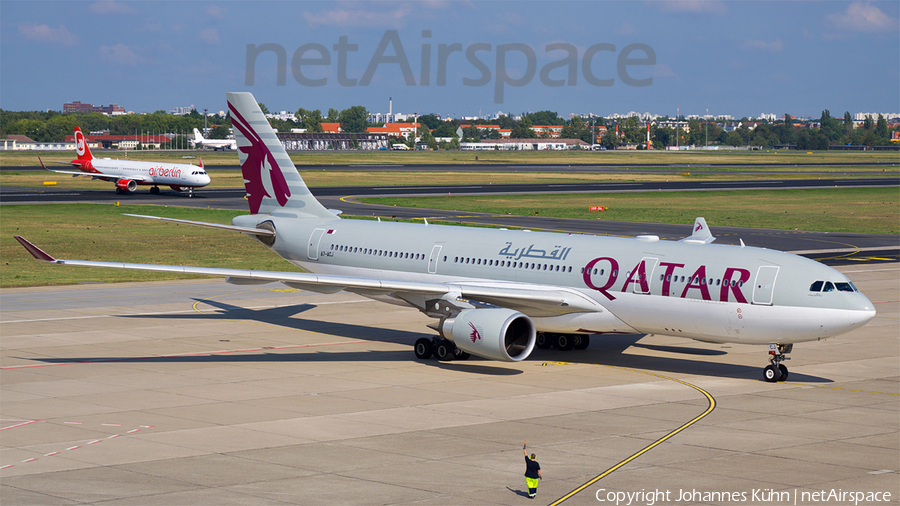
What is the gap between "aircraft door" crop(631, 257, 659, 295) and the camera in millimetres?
30000

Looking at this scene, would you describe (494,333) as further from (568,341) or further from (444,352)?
(568,341)

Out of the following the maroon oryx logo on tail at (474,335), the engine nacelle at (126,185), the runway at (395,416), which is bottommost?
the runway at (395,416)

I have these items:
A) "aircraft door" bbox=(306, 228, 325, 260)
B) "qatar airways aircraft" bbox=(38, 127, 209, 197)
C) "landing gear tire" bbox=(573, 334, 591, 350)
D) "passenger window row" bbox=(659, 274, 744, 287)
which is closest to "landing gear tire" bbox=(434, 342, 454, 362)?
"landing gear tire" bbox=(573, 334, 591, 350)

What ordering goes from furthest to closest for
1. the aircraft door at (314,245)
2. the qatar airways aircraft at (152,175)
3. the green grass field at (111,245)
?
the qatar airways aircraft at (152,175)
the green grass field at (111,245)
the aircraft door at (314,245)

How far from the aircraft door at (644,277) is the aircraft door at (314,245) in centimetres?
1379

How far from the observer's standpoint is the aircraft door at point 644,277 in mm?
30000

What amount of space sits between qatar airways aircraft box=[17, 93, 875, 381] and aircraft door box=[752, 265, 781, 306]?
3 cm

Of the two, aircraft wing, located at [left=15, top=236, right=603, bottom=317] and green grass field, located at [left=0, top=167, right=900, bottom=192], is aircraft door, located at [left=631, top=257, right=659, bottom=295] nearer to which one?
aircraft wing, located at [left=15, top=236, right=603, bottom=317]

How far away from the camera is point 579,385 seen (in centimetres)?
2909

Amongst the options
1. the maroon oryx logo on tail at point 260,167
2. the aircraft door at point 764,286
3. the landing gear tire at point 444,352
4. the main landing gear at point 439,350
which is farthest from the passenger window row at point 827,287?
the maroon oryx logo on tail at point 260,167

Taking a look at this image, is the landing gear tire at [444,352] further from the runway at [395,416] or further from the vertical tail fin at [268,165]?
the vertical tail fin at [268,165]

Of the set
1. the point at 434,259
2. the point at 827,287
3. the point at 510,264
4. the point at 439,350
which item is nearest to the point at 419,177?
the point at 434,259

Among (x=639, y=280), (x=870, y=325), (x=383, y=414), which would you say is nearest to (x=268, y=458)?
(x=383, y=414)

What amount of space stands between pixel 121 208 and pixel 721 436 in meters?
78.6
